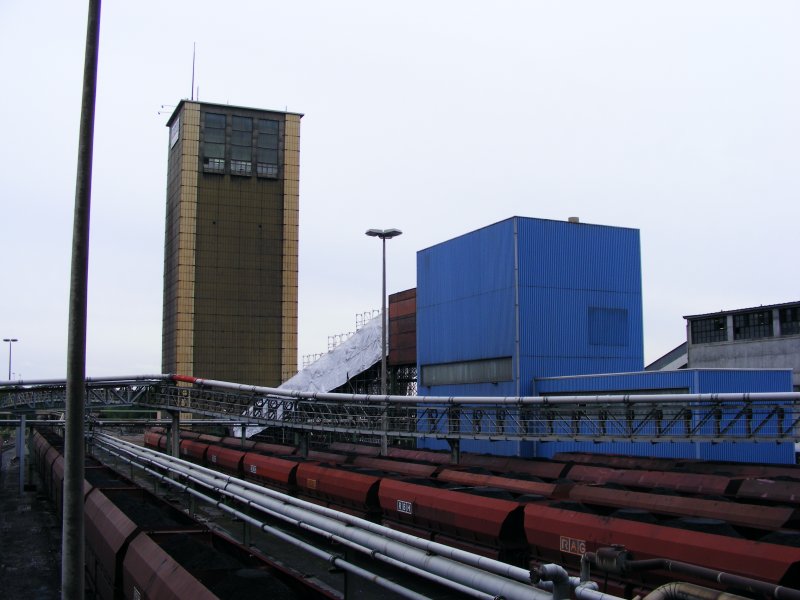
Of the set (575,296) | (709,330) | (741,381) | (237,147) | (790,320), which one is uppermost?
(237,147)

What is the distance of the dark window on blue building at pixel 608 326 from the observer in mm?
48938

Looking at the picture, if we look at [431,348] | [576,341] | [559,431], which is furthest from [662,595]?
[431,348]

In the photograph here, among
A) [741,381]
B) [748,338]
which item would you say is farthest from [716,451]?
[748,338]

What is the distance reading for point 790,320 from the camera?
60344 mm

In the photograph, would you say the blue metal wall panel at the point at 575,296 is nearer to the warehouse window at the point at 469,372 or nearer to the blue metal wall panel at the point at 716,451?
the warehouse window at the point at 469,372

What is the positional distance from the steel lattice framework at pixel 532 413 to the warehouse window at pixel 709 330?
2320 cm

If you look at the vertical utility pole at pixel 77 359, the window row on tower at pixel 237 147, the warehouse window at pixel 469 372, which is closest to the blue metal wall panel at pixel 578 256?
the warehouse window at pixel 469 372

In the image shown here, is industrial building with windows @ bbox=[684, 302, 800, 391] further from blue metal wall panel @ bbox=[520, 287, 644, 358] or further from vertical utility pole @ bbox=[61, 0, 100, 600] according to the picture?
vertical utility pole @ bbox=[61, 0, 100, 600]

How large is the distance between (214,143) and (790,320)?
244 feet

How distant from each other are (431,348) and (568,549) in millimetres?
37990

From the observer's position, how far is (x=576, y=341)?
48.0 metres

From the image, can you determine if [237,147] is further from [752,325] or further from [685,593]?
[685,593]

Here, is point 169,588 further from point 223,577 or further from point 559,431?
point 559,431

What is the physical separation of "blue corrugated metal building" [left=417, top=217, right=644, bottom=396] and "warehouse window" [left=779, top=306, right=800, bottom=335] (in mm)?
17995
